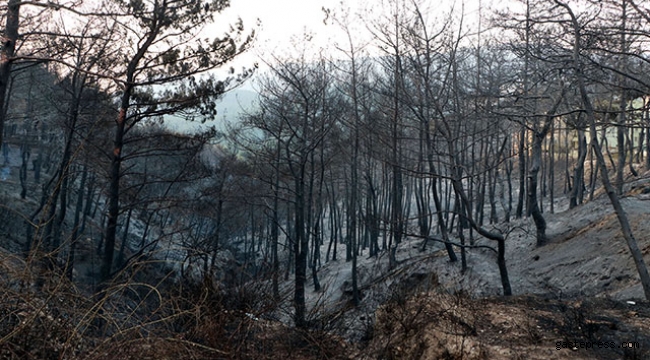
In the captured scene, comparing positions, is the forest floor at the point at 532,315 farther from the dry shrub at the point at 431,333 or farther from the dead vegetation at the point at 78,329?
the dead vegetation at the point at 78,329

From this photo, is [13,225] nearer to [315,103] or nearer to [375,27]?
[315,103]

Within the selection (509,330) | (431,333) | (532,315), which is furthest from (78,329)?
(532,315)

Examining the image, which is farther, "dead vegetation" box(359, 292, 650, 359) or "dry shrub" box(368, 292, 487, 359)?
"dry shrub" box(368, 292, 487, 359)

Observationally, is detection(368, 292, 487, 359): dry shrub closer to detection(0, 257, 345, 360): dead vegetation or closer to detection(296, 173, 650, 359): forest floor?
detection(296, 173, 650, 359): forest floor

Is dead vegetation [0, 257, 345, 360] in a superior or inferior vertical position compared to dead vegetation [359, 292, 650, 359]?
superior

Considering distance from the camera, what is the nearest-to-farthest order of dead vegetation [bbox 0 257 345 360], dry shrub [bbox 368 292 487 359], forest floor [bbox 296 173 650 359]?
dead vegetation [bbox 0 257 345 360], forest floor [bbox 296 173 650 359], dry shrub [bbox 368 292 487 359]

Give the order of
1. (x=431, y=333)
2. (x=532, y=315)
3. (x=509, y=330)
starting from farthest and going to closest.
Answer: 1. (x=532, y=315)
2. (x=431, y=333)
3. (x=509, y=330)

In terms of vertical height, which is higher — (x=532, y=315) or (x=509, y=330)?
(x=532, y=315)

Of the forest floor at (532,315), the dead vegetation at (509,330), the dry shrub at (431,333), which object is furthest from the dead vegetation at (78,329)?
the dry shrub at (431,333)

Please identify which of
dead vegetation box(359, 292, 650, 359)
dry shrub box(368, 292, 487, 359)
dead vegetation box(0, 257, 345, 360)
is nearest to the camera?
dead vegetation box(0, 257, 345, 360)

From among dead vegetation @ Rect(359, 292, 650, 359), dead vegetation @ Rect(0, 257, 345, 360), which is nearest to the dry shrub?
dead vegetation @ Rect(359, 292, 650, 359)

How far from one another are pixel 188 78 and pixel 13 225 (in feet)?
68.3

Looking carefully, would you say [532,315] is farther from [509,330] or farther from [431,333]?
[431,333]

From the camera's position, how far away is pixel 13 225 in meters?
27.0
